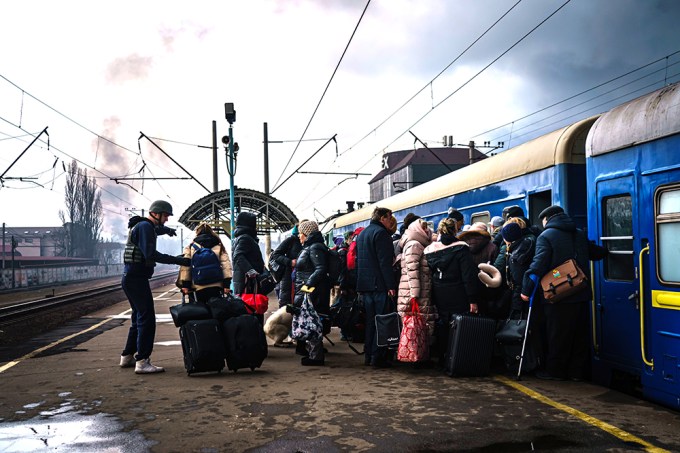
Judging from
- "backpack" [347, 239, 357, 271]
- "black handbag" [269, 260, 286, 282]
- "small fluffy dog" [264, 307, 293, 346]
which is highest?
"backpack" [347, 239, 357, 271]

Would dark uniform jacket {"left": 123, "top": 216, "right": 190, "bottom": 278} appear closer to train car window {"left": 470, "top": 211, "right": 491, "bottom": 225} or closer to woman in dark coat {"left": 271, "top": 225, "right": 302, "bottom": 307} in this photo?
woman in dark coat {"left": 271, "top": 225, "right": 302, "bottom": 307}

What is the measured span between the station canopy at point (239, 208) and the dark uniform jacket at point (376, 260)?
51.4 ft

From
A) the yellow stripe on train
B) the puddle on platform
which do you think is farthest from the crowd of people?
the puddle on platform

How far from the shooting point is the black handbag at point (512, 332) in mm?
6773

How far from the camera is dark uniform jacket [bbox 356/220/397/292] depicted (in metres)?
7.62

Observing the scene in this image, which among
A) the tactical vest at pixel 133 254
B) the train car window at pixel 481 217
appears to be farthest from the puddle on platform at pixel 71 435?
the train car window at pixel 481 217

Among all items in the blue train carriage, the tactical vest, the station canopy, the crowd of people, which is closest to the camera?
the blue train carriage

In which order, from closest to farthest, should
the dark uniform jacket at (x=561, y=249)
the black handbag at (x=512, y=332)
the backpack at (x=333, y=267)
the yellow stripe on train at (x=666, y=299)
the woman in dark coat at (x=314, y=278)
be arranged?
1. the yellow stripe on train at (x=666, y=299)
2. the dark uniform jacket at (x=561, y=249)
3. the black handbag at (x=512, y=332)
4. the woman in dark coat at (x=314, y=278)
5. the backpack at (x=333, y=267)

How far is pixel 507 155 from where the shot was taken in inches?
378

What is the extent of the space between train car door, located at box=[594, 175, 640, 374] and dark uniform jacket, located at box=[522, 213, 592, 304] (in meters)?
0.20

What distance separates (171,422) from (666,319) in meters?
4.30

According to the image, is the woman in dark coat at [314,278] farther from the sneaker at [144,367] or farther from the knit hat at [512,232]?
the knit hat at [512,232]

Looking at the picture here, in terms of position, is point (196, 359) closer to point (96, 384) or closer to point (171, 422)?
point (96, 384)

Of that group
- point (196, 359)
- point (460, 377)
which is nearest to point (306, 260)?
point (196, 359)
